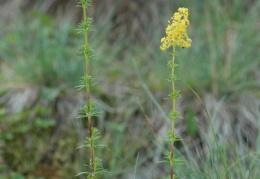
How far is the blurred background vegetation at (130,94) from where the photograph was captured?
9.19 feet

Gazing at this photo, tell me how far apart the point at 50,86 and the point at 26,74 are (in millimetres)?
214

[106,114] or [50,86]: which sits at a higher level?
[50,86]

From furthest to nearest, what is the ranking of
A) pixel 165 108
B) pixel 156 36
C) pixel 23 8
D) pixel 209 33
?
pixel 23 8
pixel 156 36
pixel 209 33
pixel 165 108

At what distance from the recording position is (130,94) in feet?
10.9

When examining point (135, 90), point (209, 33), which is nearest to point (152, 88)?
point (135, 90)

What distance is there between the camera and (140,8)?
4.09m

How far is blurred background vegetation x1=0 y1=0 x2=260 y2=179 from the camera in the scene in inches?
110

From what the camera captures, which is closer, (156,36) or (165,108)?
(165,108)

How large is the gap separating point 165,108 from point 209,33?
79 centimetres

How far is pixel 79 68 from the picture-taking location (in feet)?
10.5

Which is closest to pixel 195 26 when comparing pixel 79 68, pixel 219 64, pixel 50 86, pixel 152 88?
pixel 219 64

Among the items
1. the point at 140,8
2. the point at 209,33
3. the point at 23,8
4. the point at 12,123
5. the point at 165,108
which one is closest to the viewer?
the point at 12,123

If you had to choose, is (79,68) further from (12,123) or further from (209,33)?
(209,33)

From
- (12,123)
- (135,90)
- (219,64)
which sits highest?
(219,64)
